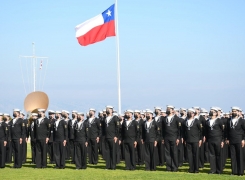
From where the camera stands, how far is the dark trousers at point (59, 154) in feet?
64.4

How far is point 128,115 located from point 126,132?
0.67 m

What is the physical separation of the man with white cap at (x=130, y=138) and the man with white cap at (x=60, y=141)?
2414 millimetres

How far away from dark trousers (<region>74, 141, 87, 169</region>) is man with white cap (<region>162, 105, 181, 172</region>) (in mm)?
3171

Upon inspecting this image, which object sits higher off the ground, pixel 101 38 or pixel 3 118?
pixel 101 38

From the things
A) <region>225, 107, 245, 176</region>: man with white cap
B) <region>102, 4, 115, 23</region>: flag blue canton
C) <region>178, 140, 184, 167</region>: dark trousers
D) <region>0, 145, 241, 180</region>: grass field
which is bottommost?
<region>0, 145, 241, 180</region>: grass field

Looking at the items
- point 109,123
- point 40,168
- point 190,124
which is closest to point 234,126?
point 190,124

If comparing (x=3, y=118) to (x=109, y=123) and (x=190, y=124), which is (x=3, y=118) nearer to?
(x=109, y=123)

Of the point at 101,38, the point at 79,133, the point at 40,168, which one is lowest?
the point at 40,168

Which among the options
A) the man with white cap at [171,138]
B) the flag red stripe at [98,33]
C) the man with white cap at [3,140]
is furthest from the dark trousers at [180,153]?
the flag red stripe at [98,33]

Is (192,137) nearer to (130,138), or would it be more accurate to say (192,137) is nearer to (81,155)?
(130,138)

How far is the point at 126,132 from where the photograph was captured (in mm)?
18953

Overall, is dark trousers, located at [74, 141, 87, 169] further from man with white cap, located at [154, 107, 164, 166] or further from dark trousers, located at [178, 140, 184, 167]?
dark trousers, located at [178, 140, 184, 167]

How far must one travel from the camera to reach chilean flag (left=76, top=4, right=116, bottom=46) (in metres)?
25.1

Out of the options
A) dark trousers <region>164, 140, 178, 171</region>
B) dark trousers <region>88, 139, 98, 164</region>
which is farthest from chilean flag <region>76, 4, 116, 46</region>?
dark trousers <region>164, 140, 178, 171</region>
